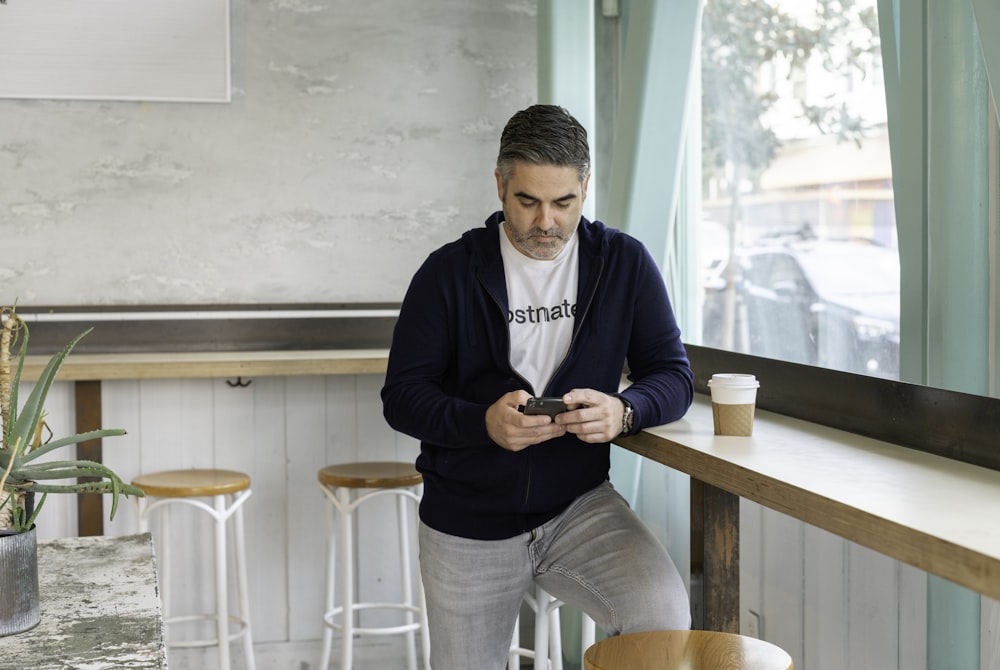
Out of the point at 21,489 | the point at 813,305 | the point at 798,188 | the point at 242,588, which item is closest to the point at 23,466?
the point at 21,489

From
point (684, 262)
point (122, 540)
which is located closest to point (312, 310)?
point (684, 262)

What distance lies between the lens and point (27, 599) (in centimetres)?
131

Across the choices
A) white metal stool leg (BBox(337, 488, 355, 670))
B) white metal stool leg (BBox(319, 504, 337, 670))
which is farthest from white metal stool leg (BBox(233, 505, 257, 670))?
white metal stool leg (BBox(337, 488, 355, 670))

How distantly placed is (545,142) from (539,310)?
13.7 inches

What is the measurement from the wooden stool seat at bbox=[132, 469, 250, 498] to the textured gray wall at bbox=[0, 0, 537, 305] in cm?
68

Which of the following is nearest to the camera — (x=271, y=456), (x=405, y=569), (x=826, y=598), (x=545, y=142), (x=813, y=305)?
(x=545, y=142)

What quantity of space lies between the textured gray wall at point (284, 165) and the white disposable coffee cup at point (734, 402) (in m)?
2.05

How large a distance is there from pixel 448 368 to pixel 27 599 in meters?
1.07

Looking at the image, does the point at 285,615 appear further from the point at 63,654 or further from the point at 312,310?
the point at 63,654

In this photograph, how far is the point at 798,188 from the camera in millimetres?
2912

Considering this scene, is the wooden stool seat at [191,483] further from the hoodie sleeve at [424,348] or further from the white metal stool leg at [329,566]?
the hoodie sleeve at [424,348]

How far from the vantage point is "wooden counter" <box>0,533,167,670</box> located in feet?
3.95

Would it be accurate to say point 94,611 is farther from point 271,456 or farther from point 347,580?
point 271,456

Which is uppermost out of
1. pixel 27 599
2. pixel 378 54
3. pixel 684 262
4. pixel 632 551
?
pixel 378 54
